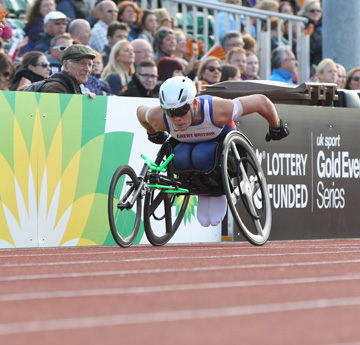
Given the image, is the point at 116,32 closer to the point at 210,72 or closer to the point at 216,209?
the point at 210,72

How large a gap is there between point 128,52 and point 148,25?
2807 millimetres

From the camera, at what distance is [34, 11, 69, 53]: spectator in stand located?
14.0m

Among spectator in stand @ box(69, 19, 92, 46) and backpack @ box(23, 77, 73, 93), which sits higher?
spectator in stand @ box(69, 19, 92, 46)

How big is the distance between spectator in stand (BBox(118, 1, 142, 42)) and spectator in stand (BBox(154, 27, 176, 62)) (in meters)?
0.71

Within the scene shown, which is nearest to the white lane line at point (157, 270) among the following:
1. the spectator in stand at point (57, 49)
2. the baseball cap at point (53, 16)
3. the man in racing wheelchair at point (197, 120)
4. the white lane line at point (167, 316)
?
the white lane line at point (167, 316)

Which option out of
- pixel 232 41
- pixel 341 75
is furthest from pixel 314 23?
pixel 341 75

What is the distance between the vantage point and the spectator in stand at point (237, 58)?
1570 cm

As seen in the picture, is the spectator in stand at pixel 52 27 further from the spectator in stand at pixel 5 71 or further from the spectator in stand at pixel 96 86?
the spectator in stand at pixel 5 71

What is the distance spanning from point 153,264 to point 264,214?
267cm

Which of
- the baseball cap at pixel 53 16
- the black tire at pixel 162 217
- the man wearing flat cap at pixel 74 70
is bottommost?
the black tire at pixel 162 217

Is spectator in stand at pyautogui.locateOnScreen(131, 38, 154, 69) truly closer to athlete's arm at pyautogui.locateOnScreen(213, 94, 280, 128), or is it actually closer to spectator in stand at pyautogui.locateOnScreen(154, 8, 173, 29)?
spectator in stand at pyautogui.locateOnScreen(154, 8, 173, 29)

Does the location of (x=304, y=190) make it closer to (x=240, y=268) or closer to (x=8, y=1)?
(x=240, y=268)

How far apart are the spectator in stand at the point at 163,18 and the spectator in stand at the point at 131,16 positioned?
306 mm

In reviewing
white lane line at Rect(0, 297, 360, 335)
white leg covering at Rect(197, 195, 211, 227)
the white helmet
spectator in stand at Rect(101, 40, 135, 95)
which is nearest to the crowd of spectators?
spectator in stand at Rect(101, 40, 135, 95)
